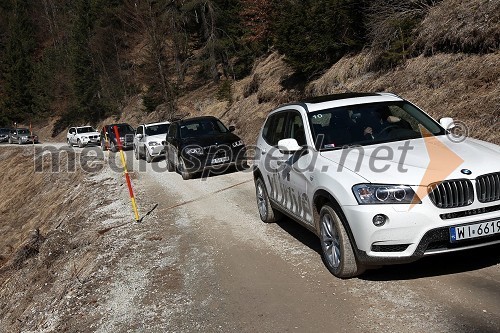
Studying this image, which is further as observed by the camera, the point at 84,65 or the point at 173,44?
the point at 84,65

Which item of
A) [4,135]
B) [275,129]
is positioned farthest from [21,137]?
[275,129]

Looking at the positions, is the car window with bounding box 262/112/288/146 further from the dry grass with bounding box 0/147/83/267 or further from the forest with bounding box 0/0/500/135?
the forest with bounding box 0/0/500/135

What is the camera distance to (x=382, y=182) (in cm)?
458

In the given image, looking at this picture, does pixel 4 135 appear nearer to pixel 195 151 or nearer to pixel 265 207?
pixel 195 151

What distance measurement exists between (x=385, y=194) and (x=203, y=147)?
1012 cm

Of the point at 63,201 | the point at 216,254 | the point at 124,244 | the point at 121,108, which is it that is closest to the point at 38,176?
the point at 63,201

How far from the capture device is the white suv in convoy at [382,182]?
446 cm

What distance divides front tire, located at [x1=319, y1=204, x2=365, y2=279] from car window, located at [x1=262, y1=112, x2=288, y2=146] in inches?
76.5

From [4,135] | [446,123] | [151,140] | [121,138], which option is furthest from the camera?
[4,135]

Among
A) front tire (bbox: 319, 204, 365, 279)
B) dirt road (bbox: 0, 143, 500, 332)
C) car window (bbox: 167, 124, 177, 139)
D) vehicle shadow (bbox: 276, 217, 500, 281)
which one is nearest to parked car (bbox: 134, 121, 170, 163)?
car window (bbox: 167, 124, 177, 139)

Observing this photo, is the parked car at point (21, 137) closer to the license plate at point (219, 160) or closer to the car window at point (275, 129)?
the license plate at point (219, 160)

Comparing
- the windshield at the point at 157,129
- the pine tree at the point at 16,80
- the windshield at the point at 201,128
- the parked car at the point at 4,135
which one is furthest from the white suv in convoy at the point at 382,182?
the pine tree at the point at 16,80

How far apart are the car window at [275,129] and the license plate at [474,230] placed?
2985 millimetres

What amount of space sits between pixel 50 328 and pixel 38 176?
69.4 ft
